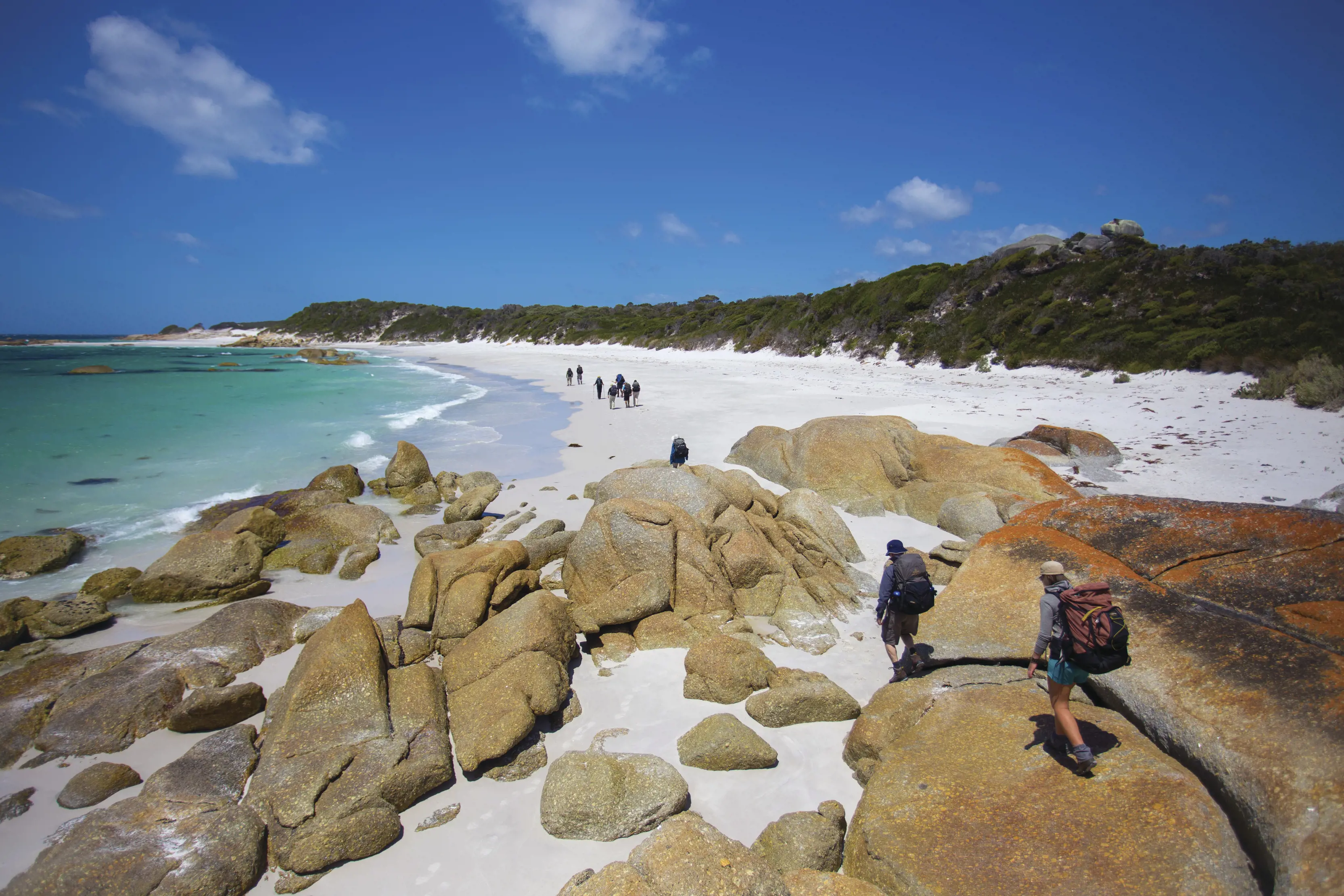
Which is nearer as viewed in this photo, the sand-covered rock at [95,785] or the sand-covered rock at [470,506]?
the sand-covered rock at [95,785]

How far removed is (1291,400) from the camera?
52.2ft

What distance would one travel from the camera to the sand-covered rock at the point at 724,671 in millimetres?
5910

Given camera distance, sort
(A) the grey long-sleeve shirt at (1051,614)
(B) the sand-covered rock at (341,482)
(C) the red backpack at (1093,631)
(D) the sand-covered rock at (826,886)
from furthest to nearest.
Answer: (B) the sand-covered rock at (341,482)
(A) the grey long-sleeve shirt at (1051,614)
(C) the red backpack at (1093,631)
(D) the sand-covered rock at (826,886)

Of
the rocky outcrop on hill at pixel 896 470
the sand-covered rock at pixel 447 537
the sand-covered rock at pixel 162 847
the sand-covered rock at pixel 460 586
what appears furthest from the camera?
the rocky outcrop on hill at pixel 896 470

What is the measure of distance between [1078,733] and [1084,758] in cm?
15

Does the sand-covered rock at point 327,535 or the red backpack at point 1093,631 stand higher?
Answer: the red backpack at point 1093,631

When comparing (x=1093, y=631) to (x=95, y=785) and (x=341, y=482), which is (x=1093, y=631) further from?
(x=341, y=482)

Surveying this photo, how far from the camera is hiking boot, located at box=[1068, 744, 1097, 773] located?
3783 millimetres

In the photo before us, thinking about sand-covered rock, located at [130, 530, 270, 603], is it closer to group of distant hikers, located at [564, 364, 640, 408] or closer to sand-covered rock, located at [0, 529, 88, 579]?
sand-covered rock, located at [0, 529, 88, 579]

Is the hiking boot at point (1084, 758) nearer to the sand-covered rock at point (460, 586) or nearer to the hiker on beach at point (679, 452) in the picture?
the sand-covered rock at point (460, 586)

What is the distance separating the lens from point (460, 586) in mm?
7125

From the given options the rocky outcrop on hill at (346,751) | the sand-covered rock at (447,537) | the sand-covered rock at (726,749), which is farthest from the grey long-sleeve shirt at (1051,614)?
the sand-covered rock at (447,537)

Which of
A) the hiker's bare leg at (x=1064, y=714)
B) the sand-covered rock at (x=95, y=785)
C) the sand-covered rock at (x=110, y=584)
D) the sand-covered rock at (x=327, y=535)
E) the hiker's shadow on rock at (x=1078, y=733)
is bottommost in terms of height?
the sand-covered rock at (x=95, y=785)

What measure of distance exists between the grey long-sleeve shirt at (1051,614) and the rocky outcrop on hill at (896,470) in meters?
5.63
